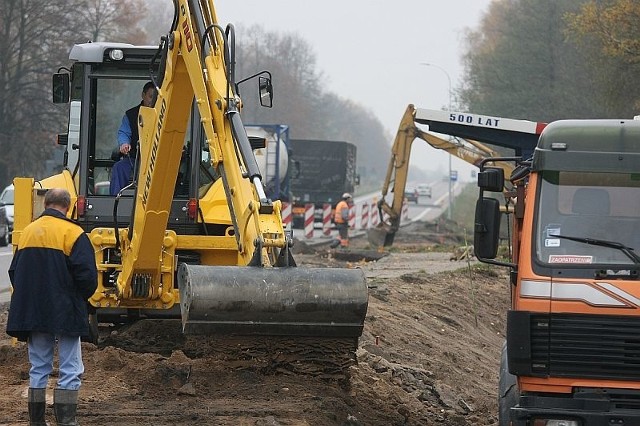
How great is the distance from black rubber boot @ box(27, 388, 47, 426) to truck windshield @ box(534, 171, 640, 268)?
3.67m

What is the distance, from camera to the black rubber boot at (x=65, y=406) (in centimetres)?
828

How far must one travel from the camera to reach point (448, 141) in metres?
28.0

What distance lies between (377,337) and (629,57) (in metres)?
24.3

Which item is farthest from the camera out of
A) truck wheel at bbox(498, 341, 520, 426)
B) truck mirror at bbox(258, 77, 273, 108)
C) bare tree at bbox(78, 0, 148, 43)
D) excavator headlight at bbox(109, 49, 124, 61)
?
bare tree at bbox(78, 0, 148, 43)

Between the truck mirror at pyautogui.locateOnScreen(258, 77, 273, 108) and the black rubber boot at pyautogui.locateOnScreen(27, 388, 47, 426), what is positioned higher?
the truck mirror at pyautogui.locateOnScreen(258, 77, 273, 108)

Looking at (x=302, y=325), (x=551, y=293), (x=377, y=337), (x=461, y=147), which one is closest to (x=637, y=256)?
(x=551, y=293)

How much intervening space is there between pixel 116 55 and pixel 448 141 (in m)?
17.3

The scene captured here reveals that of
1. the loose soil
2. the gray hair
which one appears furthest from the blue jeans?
the gray hair

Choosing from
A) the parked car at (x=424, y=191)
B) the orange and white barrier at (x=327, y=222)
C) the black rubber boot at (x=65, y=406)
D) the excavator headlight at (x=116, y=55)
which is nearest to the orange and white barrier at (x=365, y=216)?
the orange and white barrier at (x=327, y=222)

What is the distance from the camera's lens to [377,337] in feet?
46.4

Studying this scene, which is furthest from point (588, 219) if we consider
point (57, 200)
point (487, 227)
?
point (57, 200)

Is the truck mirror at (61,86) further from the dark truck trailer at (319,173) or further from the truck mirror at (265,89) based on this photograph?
the dark truck trailer at (319,173)

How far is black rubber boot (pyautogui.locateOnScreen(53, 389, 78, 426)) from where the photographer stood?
8.28 metres

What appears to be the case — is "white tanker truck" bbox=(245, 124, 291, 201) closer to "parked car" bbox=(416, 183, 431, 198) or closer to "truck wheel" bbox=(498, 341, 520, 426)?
"truck wheel" bbox=(498, 341, 520, 426)
